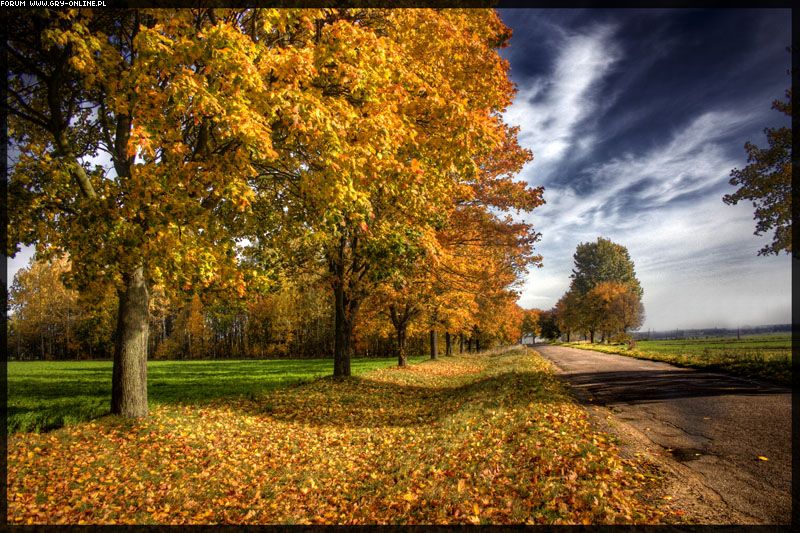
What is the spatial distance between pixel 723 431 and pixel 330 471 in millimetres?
6769

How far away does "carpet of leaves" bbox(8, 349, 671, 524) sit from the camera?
460cm

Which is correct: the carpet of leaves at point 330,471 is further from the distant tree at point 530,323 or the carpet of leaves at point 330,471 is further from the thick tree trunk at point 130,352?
the distant tree at point 530,323

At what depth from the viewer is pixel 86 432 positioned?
7.14 metres

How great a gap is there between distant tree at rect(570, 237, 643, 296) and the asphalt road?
6767 cm

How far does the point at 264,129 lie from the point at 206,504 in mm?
5204

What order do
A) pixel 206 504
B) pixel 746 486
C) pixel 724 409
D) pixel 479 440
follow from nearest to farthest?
pixel 746 486
pixel 206 504
pixel 479 440
pixel 724 409

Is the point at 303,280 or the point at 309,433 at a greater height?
the point at 303,280

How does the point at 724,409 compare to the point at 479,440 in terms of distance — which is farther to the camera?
the point at 724,409

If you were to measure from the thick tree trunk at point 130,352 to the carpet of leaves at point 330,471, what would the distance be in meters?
0.43

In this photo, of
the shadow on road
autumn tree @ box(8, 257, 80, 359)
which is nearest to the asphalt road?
the shadow on road

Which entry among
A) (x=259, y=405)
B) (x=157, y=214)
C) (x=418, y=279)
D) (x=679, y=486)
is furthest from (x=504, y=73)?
(x=259, y=405)

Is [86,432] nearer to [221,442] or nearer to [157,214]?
[221,442]

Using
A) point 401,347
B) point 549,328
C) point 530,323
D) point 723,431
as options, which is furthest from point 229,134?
point 549,328

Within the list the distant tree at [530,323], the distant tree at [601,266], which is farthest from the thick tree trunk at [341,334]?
the distant tree at [530,323]
